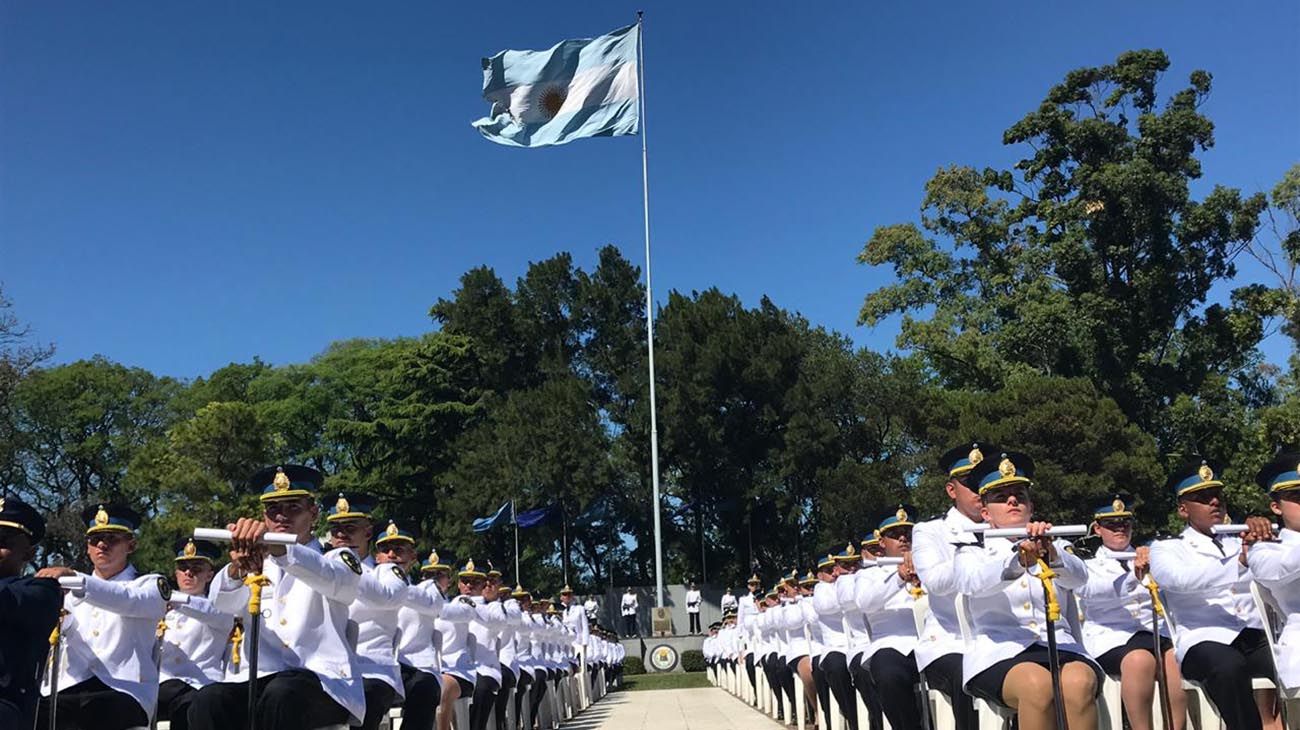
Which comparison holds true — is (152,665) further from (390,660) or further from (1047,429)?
(1047,429)

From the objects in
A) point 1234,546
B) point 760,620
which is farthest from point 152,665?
point 760,620

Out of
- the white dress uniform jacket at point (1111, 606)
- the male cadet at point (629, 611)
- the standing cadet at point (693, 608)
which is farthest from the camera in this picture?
the male cadet at point (629, 611)

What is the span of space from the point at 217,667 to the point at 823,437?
31.3 meters

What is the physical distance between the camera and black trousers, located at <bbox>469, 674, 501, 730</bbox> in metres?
9.73

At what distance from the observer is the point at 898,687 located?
282 inches

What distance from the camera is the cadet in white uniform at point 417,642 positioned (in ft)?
24.2

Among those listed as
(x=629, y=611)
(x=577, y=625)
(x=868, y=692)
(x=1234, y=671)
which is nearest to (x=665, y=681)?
(x=577, y=625)

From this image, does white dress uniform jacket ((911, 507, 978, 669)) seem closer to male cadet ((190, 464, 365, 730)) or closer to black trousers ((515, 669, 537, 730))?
male cadet ((190, 464, 365, 730))

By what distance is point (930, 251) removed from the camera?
38.0 meters

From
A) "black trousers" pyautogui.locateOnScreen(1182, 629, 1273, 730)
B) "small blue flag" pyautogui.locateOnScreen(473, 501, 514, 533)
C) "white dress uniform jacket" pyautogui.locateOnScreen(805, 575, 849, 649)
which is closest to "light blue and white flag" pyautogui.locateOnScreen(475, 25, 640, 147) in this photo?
"small blue flag" pyautogui.locateOnScreen(473, 501, 514, 533)

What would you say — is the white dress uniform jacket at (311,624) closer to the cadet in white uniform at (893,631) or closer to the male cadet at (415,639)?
the male cadet at (415,639)

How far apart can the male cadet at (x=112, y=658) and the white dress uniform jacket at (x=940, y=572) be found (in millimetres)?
4214

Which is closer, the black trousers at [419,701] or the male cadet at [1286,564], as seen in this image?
the male cadet at [1286,564]

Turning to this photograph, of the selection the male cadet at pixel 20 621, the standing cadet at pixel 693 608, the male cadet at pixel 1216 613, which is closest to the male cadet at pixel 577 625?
the male cadet at pixel 1216 613
